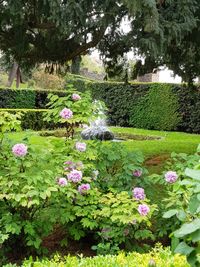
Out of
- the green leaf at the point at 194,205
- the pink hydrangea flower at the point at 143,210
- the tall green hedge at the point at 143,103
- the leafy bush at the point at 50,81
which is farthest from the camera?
the leafy bush at the point at 50,81

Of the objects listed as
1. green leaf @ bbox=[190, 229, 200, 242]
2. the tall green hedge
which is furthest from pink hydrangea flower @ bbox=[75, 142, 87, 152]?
the tall green hedge

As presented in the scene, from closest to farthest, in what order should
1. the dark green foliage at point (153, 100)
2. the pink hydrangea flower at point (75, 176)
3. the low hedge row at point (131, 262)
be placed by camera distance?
1. the low hedge row at point (131, 262)
2. the pink hydrangea flower at point (75, 176)
3. the dark green foliage at point (153, 100)

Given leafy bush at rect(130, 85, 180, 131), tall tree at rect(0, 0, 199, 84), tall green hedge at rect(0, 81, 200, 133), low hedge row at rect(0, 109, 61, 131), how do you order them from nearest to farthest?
tall tree at rect(0, 0, 199, 84) → low hedge row at rect(0, 109, 61, 131) → tall green hedge at rect(0, 81, 200, 133) → leafy bush at rect(130, 85, 180, 131)

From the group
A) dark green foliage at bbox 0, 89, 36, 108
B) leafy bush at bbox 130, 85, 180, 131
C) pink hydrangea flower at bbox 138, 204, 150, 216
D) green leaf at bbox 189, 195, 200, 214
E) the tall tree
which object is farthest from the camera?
dark green foliage at bbox 0, 89, 36, 108

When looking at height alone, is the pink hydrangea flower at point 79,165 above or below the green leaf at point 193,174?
below

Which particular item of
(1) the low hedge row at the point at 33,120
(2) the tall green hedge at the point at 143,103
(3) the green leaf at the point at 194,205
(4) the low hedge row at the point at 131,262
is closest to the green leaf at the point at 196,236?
(3) the green leaf at the point at 194,205

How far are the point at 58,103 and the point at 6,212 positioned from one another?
3.66 ft

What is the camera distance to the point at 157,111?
16438 mm

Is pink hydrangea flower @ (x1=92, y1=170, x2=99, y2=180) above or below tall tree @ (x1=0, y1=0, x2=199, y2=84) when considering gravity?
below

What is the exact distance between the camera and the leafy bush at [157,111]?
1600cm

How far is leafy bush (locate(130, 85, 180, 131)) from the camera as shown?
16.0 m

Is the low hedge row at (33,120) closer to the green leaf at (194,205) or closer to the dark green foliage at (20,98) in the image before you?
the dark green foliage at (20,98)

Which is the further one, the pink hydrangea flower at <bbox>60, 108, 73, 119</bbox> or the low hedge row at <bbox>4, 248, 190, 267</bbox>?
the pink hydrangea flower at <bbox>60, 108, 73, 119</bbox>

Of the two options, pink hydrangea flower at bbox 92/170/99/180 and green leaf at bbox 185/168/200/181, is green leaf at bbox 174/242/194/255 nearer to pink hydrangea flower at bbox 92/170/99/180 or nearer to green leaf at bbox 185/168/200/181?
green leaf at bbox 185/168/200/181
